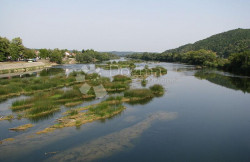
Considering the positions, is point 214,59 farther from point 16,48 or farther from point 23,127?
point 23,127

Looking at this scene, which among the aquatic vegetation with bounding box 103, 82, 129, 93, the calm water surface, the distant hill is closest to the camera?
the calm water surface

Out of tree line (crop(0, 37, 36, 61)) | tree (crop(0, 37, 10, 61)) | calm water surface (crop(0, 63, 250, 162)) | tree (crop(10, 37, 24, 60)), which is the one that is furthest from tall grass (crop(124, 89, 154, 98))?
tree (crop(10, 37, 24, 60))

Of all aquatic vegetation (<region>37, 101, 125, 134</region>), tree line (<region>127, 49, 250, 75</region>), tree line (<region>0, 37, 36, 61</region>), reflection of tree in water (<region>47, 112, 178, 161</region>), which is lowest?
reflection of tree in water (<region>47, 112, 178, 161</region>)

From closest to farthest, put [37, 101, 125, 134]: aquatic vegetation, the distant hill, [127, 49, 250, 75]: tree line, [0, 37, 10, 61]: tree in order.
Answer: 1. [37, 101, 125, 134]: aquatic vegetation
2. [127, 49, 250, 75]: tree line
3. [0, 37, 10, 61]: tree
4. the distant hill

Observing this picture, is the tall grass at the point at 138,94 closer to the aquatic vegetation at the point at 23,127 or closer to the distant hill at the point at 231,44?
the aquatic vegetation at the point at 23,127

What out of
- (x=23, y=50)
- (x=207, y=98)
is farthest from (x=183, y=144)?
(x=23, y=50)

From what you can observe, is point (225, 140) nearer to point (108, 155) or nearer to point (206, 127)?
point (206, 127)

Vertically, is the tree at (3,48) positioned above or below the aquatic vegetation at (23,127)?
above

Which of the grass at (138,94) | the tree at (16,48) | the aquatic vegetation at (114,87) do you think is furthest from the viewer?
the tree at (16,48)

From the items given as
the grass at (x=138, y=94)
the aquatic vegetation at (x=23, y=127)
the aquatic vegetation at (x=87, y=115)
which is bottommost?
the aquatic vegetation at (x=23, y=127)

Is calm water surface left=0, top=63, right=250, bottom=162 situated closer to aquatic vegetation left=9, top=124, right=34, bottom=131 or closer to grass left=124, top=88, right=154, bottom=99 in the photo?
aquatic vegetation left=9, top=124, right=34, bottom=131

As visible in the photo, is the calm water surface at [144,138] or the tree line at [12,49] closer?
→ the calm water surface at [144,138]

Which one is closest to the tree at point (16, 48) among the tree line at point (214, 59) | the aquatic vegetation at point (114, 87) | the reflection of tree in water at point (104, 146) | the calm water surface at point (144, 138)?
the aquatic vegetation at point (114, 87)

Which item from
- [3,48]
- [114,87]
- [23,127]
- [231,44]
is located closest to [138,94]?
[114,87]
